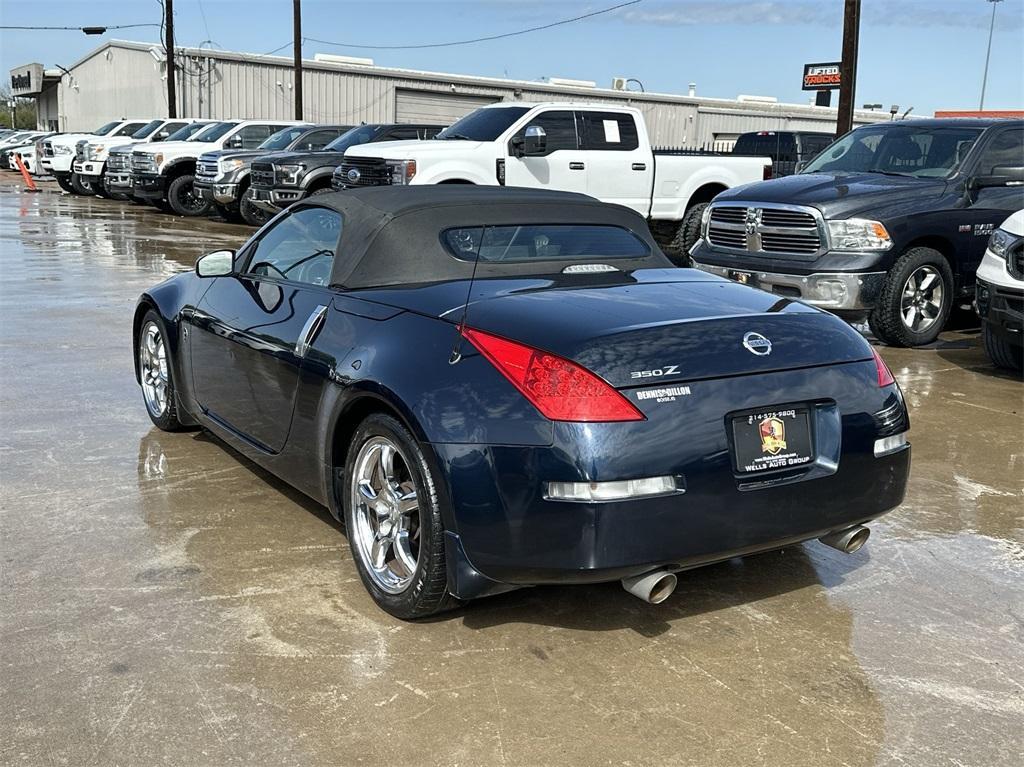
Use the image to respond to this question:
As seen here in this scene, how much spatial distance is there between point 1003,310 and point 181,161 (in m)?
20.4

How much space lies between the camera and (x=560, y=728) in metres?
3.18

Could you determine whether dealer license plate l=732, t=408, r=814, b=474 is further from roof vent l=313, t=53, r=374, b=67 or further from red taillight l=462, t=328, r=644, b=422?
roof vent l=313, t=53, r=374, b=67

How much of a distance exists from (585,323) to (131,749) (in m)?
1.87

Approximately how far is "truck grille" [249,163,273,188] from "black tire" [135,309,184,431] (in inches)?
493

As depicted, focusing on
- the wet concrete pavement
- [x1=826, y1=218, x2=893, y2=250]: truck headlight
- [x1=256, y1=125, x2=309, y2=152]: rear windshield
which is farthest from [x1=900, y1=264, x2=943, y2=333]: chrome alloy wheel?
[x1=256, y1=125, x2=309, y2=152]: rear windshield

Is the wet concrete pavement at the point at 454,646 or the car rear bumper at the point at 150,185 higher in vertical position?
the car rear bumper at the point at 150,185

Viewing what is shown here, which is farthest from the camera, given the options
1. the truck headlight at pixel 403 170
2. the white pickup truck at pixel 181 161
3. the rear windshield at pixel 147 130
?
the rear windshield at pixel 147 130

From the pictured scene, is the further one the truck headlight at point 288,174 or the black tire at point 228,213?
the black tire at point 228,213

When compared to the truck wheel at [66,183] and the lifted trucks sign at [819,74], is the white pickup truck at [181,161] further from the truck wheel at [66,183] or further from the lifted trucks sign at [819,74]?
the lifted trucks sign at [819,74]

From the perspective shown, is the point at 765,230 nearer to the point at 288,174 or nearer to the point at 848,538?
the point at 848,538

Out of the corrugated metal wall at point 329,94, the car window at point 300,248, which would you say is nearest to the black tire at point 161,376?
the car window at point 300,248

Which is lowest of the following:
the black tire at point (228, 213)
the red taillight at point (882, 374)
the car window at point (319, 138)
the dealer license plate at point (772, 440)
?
the black tire at point (228, 213)

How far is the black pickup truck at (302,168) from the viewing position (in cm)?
1811

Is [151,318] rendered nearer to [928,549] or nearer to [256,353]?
[256,353]
